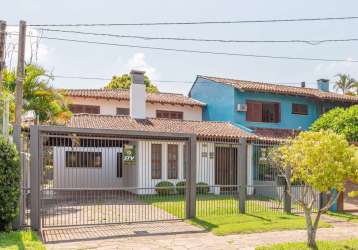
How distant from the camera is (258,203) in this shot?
1529cm

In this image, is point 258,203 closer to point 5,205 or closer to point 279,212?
point 279,212

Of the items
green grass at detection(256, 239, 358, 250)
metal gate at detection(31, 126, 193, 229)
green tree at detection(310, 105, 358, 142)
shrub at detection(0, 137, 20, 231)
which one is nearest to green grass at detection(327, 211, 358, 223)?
green grass at detection(256, 239, 358, 250)

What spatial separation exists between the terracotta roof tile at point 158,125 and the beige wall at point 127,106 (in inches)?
180

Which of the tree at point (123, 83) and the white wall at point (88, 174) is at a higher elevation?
the tree at point (123, 83)

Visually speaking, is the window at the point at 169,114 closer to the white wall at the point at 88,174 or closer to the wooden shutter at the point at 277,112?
the wooden shutter at the point at 277,112

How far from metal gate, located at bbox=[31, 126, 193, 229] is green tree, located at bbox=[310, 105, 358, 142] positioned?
8.89 m

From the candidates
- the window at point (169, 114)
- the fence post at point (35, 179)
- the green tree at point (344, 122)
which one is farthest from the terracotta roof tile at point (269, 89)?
the fence post at point (35, 179)

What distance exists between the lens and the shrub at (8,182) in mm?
9523

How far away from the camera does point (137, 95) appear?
22.7 meters

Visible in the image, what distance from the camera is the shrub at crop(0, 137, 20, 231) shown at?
952 centimetres

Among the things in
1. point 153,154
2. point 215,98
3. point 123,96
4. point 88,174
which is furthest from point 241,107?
point 88,174

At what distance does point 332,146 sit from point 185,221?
5092 millimetres

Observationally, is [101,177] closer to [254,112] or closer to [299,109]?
[254,112]

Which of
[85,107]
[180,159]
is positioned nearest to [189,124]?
[180,159]
